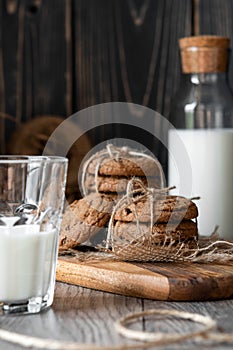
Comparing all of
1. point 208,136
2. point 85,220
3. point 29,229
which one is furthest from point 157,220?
point 208,136

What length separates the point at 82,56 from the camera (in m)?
1.81

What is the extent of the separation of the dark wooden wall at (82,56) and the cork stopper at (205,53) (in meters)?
0.34

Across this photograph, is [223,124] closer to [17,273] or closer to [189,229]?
[189,229]

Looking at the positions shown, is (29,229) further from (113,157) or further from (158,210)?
(113,157)

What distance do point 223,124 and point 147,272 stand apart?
52cm

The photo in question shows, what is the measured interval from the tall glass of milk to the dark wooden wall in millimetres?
340

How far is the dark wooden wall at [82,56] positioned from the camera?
1780 mm

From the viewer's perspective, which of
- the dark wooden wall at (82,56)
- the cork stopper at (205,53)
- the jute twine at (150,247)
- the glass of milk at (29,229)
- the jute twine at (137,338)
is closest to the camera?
the jute twine at (137,338)

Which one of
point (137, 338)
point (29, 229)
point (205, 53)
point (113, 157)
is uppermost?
point (205, 53)

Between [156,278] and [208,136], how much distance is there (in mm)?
509

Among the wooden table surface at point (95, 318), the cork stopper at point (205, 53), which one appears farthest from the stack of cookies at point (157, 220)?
the cork stopper at point (205, 53)

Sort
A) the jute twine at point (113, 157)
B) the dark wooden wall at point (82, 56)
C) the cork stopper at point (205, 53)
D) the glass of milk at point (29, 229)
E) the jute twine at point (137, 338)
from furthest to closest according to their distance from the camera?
1. the dark wooden wall at point (82, 56)
2. the cork stopper at point (205, 53)
3. the jute twine at point (113, 157)
4. the glass of milk at point (29, 229)
5. the jute twine at point (137, 338)

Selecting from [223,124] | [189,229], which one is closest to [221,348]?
[189,229]

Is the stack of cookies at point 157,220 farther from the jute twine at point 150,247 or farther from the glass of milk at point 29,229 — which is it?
the glass of milk at point 29,229
